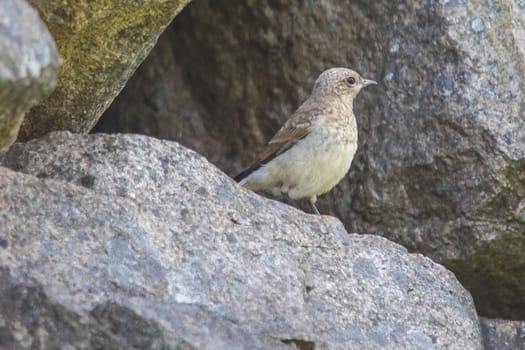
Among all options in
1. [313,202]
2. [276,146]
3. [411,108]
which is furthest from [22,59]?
[313,202]

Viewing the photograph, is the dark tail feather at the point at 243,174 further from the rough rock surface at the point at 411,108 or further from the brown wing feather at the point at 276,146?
the rough rock surface at the point at 411,108

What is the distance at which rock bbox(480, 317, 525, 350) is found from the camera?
258 inches

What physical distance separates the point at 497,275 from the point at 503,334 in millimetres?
548

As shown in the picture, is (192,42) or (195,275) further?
(192,42)

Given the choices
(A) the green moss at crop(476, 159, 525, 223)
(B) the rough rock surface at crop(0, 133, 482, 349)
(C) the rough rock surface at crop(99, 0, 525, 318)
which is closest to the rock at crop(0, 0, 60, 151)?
(B) the rough rock surface at crop(0, 133, 482, 349)

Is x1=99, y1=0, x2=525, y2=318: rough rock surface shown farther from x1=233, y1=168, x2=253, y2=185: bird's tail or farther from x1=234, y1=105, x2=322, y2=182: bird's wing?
x1=233, y1=168, x2=253, y2=185: bird's tail

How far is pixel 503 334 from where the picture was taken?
6613 mm

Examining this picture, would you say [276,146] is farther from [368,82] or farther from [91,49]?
[91,49]

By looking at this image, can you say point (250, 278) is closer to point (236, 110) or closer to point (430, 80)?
point (430, 80)

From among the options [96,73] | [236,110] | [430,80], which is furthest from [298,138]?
[96,73]

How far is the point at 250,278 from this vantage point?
5453 mm

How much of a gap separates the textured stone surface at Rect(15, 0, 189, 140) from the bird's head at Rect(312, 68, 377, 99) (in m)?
2.14

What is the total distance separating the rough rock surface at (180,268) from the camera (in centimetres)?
478

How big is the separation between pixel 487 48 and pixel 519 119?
0.54m
